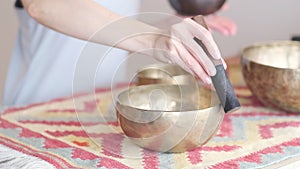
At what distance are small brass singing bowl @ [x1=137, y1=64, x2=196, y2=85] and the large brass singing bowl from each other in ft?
0.57

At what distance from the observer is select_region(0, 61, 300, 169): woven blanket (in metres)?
0.97

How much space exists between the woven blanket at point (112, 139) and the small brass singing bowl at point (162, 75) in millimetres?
92

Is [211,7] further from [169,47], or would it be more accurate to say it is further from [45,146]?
[45,146]

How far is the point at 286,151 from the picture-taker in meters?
1.02

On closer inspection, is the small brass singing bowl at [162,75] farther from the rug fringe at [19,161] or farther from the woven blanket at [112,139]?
the rug fringe at [19,161]

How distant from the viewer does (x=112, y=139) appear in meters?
1.07

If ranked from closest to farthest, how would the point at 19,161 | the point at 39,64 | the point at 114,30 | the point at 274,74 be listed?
the point at 19,161
the point at 114,30
the point at 274,74
the point at 39,64

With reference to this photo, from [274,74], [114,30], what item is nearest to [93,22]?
[114,30]

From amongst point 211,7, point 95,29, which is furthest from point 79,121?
point 211,7

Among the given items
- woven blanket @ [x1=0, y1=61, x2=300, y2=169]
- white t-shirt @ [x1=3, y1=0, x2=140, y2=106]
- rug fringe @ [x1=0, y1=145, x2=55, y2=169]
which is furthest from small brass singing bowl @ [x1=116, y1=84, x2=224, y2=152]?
white t-shirt @ [x1=3, y1=0, x2=140, y2=106]

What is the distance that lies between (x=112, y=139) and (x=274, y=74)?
35cm

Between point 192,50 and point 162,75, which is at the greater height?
point 192,50

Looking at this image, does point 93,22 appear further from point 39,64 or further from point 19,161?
point 39,64

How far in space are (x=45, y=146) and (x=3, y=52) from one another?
3.86ft
